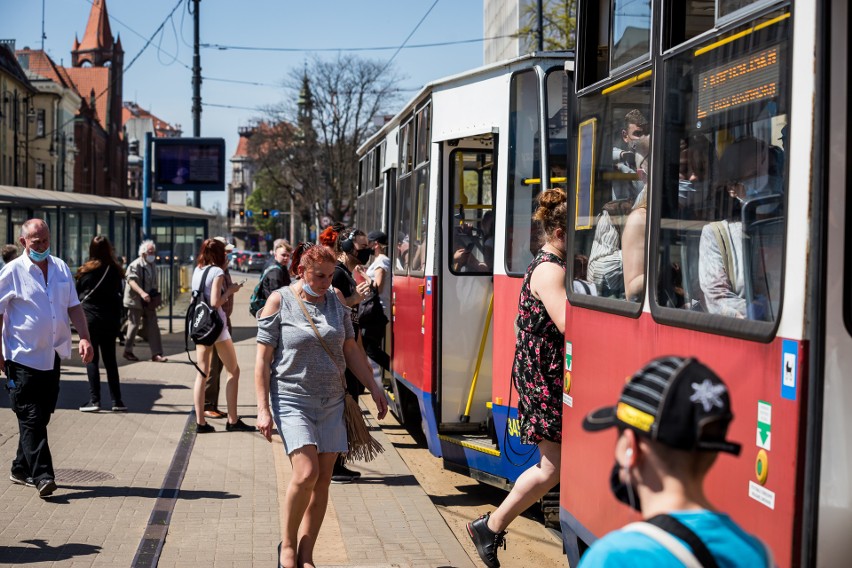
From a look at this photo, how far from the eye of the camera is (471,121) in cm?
794

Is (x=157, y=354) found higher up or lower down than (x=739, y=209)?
lower down

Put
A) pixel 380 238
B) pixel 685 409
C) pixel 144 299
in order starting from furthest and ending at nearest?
pixel 144 299
pixel 380 238
pixel 685 409

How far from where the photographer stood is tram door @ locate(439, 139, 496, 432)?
8195mm

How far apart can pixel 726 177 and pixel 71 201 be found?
Answer: 17.6 metres

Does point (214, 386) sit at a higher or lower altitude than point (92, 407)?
higher

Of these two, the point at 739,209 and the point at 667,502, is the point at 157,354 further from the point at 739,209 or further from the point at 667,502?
the point at 667,502

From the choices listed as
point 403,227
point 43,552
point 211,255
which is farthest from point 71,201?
point 43,552

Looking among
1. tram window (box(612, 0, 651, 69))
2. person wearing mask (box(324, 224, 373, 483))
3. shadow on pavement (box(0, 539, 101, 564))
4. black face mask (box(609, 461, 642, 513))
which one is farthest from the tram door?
black face mask (box(609, 461, 642, 513))

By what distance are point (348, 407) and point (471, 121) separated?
2804mm

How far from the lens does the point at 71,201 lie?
19688mm

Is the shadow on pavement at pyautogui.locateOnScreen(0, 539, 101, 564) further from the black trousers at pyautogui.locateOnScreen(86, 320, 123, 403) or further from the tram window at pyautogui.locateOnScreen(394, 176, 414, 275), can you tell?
the black trousers at pyautogui.locateOnScreen(86, 320, 123, 403)

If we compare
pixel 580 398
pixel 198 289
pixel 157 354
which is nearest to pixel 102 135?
pixel 157 354

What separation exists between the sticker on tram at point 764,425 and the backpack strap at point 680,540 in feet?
3.95

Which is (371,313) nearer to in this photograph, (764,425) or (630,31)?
(630,31)
